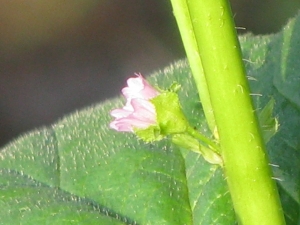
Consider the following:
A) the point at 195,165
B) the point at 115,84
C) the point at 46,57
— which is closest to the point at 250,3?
the point at 115,84

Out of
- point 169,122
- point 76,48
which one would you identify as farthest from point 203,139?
point 76,48

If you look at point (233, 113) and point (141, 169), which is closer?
point (233, 113)

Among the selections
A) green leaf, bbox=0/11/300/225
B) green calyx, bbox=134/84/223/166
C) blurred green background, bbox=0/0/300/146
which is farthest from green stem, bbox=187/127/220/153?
blurred green background, bbox=0/0/300/146

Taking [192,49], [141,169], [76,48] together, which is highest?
[192,49]

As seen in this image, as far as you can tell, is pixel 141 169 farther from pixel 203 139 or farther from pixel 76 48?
pixel 76 48

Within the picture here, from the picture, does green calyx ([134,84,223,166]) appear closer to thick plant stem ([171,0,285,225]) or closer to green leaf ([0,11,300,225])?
thick plant stem ([171,0,285,225])

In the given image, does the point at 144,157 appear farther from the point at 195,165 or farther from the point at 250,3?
the point at 250,3

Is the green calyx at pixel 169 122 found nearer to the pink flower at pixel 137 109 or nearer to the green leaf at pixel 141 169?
the pink flower at pixel 137 109
